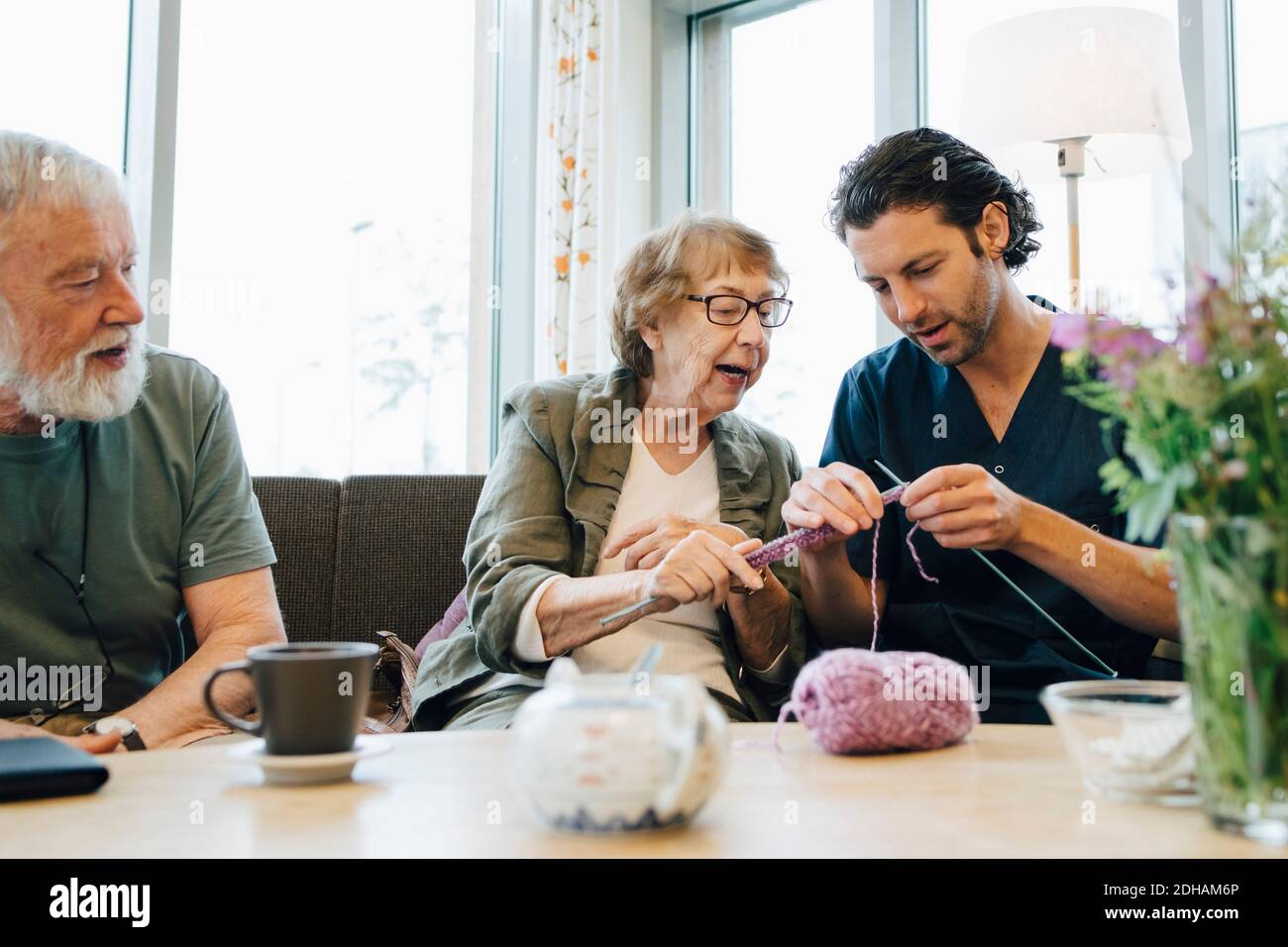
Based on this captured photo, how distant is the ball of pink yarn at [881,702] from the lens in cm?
98

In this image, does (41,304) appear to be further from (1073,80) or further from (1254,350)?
(1073,80)

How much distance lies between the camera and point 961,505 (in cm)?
138

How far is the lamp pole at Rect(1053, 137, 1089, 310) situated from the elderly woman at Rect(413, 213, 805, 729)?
38.0 inches

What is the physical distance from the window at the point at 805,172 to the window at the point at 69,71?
1.75 metres

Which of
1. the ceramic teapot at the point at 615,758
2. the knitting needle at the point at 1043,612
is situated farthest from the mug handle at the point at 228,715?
the knitting needle at the point at 1043,612

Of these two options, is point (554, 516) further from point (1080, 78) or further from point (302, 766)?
point (1080, 78)

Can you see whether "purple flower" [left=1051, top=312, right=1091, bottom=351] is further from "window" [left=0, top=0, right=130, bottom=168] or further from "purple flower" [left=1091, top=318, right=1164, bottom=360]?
"window" [left=0, top=0, right=130, bottom=168]

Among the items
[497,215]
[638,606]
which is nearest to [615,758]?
[638,606]

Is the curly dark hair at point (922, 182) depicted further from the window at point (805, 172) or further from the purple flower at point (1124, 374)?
the window at point (805, 172)

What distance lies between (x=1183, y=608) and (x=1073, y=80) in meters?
1.94

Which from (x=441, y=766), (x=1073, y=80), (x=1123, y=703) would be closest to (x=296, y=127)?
(x=1073, y=80)

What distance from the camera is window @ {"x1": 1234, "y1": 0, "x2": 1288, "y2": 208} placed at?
265 centimetres

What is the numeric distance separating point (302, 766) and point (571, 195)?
8.98 feet

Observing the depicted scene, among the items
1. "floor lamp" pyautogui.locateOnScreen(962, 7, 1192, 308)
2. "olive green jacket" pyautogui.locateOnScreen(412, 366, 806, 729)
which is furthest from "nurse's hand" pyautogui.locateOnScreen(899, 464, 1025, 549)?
"floor lamp" pyautogui.locateOnScreen(962, 7, 1192, 308)
